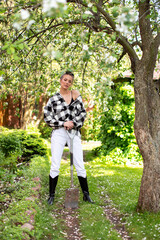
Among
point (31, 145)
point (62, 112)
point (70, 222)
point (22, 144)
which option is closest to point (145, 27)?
point (62, 112)

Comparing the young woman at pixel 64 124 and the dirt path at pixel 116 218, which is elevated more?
the young woman at pixel 64 124

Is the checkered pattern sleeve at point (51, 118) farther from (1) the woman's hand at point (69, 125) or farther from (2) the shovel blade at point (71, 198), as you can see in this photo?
(2) the shovel blade at point (71, 198)

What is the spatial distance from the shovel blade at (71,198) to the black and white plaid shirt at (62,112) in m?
0.94

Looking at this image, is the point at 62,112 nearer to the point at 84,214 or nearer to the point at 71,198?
the point at 71,198

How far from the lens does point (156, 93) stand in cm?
423

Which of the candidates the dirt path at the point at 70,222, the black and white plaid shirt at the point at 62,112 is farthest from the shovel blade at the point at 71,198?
the black and white plaid shirt at the point at 62,112

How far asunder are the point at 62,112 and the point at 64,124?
0.26 m

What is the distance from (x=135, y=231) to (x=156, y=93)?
1.97 m

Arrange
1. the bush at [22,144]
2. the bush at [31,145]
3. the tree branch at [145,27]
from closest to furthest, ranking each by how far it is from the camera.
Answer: the tree branch at [145,27], the bush at [22,144], the bush at [31,145]

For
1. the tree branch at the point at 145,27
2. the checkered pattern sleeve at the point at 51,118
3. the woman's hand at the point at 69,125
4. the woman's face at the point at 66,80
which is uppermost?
the tree branch at the point at 145,27

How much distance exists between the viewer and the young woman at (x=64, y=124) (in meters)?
4.59

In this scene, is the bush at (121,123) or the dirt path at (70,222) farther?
the bush at (121,123)

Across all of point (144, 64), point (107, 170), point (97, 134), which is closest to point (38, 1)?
point (144, 64)

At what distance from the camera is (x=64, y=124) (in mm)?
4500
